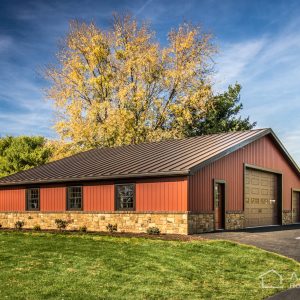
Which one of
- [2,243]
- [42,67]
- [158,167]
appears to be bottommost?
[2,243]

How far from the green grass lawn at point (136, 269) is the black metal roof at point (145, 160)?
496 cm

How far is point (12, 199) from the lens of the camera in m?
28.0

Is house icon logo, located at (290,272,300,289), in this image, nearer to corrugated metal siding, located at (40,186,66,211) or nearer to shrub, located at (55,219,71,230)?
shrub, located at (55,219,71,230)

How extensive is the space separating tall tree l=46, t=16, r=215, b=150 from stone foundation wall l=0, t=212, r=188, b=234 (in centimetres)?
1300

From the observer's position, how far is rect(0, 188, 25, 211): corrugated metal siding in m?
27.4

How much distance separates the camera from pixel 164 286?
32.3 feet

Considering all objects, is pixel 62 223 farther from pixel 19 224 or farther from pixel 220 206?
pixel 220 206

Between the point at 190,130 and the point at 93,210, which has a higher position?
the point at 190,130

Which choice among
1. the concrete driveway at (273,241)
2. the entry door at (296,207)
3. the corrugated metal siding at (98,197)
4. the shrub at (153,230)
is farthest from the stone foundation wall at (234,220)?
the entry door at (296,207)

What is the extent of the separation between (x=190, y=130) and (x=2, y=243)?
28.5 metres

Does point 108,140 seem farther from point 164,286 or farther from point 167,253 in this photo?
point 164,286

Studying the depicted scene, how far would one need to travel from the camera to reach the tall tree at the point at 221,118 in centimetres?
4256

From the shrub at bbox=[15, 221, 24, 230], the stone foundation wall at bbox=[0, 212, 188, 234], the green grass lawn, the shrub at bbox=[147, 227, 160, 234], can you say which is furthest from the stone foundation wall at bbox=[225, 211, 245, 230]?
the shrub at bbox=[15, 221, 24, 230]

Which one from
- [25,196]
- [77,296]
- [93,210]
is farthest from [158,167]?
[77,296]
